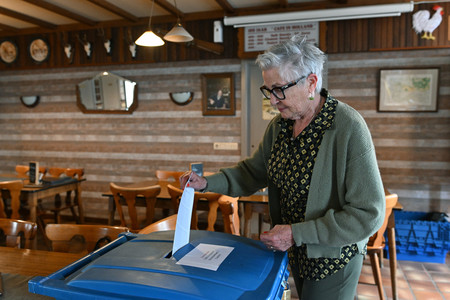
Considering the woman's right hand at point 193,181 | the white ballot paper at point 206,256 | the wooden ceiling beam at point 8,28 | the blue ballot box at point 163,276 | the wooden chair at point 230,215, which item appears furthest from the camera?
the wooden ceiling beam at point 8,28

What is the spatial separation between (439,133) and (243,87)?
249cm

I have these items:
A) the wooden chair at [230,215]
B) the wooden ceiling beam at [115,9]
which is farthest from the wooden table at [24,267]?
the wooden ceiling beam at [115,9]

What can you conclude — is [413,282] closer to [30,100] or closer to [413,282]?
[413,282]

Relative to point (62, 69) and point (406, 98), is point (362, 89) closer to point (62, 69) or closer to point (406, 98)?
point (406, 98)

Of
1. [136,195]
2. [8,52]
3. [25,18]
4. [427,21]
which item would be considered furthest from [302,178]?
[8,52]

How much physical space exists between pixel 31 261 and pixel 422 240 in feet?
12.3

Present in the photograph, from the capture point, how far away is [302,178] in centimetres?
135

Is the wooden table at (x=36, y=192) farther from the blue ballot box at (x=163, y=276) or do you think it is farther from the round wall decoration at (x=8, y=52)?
the blue ballot box at (x=163, y=276)

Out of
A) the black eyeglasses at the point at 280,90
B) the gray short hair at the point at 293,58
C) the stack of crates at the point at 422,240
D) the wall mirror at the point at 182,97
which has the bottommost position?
the stack of crates at the point at 422,240

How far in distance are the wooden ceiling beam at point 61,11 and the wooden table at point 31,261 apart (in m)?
3.50

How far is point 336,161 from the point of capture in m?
1.28

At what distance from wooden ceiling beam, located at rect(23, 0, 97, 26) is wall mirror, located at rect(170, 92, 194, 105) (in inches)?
62.5

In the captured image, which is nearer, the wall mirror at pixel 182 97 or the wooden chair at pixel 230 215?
the wooden chair at pixel 230 215

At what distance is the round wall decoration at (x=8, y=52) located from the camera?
575cm
